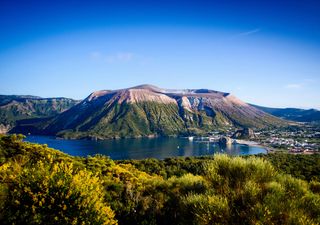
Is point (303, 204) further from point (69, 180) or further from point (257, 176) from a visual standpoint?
point (69, 180)

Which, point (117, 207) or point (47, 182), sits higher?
point (47, 182)

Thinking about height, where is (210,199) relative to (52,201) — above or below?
above

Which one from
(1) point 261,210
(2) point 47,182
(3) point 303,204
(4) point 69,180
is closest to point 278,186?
(3) point 303,204

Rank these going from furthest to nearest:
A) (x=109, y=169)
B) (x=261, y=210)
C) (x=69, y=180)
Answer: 1. (x=109, y=169)
2. (x=69, y=180)
3. (x=261, y=210)

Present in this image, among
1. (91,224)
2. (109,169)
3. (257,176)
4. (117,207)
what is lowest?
(109,169)

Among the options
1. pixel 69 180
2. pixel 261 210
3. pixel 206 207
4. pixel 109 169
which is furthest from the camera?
pixel 109 169

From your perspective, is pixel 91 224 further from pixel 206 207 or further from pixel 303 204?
pixel 303 204

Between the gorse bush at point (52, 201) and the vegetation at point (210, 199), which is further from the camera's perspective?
the gorse bush at point (52, 201)

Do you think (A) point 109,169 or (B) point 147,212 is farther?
(A) point 109,169

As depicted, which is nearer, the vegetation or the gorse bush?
the vegetation

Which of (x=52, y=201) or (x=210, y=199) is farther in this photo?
(x=52, y=201)
